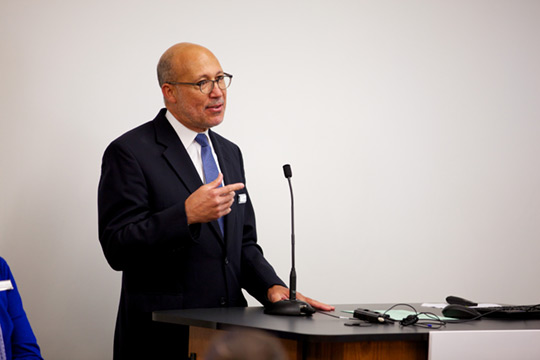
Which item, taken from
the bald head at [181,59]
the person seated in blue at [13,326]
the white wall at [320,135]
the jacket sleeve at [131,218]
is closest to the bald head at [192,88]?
the bald head at [181,59]

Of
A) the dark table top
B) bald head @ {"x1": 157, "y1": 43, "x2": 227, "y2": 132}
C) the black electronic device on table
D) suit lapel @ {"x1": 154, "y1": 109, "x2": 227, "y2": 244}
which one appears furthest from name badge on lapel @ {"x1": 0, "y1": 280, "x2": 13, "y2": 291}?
the black electronic device on table

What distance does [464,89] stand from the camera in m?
3.77

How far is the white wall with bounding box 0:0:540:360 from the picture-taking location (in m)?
2.88

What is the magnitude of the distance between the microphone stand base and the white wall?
1256 mm

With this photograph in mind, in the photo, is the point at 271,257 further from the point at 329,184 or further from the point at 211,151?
the point at 211,151

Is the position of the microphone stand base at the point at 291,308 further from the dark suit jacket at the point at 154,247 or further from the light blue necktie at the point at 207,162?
the light blue necktie at the point at 207,162

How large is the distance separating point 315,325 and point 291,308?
260mm

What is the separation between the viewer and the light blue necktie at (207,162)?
2.39m

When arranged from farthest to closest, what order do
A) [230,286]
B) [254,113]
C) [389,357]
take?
[254,113], [230,286], [389,357]

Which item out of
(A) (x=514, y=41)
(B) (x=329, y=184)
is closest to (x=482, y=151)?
(A) (x=514, y=41)

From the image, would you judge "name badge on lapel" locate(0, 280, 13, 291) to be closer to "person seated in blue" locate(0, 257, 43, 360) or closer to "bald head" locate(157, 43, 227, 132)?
"person seated in blue" locate(0, 257, 43, 360)

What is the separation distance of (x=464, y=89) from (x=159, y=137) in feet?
6.97

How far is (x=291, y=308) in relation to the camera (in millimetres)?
1979

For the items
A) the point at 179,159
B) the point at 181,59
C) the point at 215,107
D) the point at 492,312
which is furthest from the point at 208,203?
the point at 492,312
